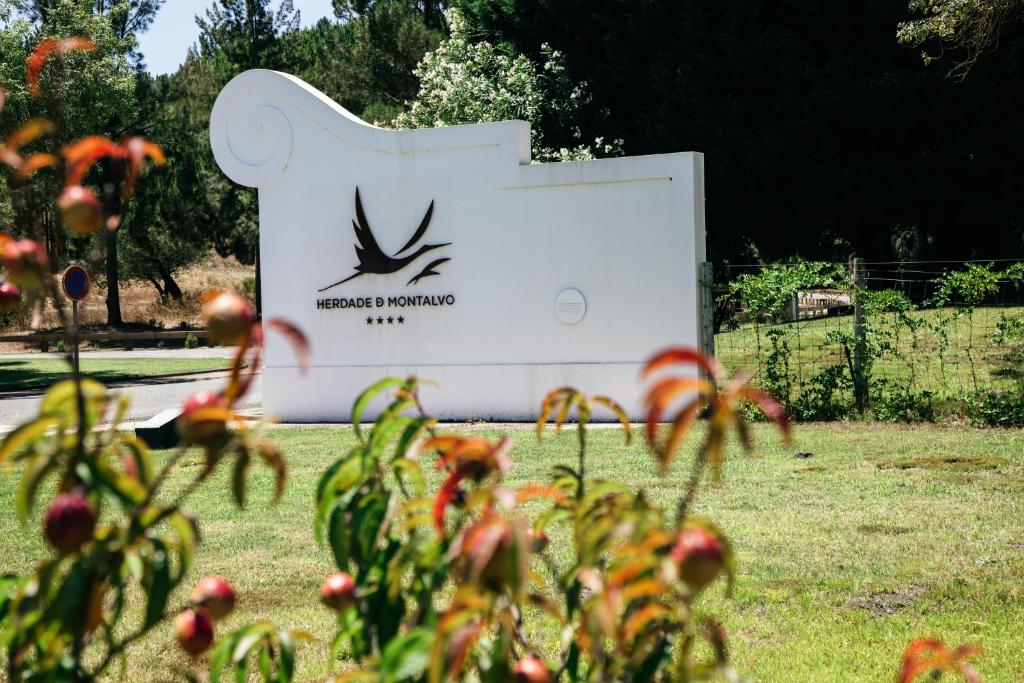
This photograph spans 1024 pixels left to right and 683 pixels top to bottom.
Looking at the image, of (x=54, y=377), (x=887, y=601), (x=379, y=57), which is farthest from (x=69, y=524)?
(x=379, y=57)

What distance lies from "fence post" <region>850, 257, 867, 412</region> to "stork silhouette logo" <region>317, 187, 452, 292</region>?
4636mm

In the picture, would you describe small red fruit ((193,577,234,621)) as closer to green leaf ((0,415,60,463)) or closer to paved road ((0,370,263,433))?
green leaf ((0,415,60,463))

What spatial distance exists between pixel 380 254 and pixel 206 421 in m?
12.4

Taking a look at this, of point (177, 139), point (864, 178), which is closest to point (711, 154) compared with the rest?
point (864, 178)

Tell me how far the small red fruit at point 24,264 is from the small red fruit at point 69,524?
284 millimetres

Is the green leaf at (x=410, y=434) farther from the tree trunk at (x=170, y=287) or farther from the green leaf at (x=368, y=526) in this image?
the tree trunk at (x=170, y=287)

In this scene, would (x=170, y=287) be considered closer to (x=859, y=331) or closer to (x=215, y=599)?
(x=859, y=331)

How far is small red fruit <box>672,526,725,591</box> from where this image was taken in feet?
3.14

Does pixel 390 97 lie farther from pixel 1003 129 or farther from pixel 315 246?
pixel 315 246

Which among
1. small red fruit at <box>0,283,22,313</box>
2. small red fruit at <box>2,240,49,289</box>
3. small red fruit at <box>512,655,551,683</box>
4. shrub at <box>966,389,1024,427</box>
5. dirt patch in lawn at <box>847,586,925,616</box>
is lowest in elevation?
dirt patch in lawn at <box>847,586,925,616</box>

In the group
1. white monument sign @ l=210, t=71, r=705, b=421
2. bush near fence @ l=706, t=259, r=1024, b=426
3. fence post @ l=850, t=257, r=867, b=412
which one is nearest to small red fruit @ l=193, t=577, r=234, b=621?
bush near fence @ l=706, t=259, r=1024, b=426

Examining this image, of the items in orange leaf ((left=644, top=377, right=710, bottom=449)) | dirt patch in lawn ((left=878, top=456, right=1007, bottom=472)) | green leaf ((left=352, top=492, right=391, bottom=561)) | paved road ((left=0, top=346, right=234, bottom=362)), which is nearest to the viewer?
orange leaf ((left=644, top=377, right=710, bottom=449))

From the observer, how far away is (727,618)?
16.0ft

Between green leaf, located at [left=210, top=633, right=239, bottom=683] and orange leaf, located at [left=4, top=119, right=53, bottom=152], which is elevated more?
orange leaf, located at [left=4, top=119, right=53, bottom=152]
